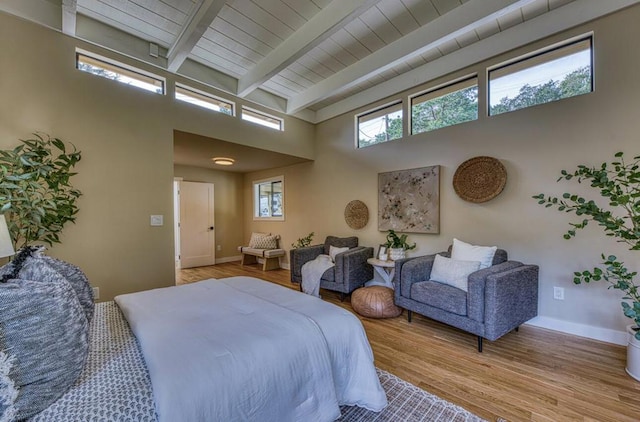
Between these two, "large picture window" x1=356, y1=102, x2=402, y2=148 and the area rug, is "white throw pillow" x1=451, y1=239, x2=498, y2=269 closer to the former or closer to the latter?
the area rug

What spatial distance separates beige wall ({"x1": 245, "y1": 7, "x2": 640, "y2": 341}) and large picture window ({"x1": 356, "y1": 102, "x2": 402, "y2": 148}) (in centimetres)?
24

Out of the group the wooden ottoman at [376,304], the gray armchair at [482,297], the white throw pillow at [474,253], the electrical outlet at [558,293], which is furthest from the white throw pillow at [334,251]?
the electrical outlet at [558,293]

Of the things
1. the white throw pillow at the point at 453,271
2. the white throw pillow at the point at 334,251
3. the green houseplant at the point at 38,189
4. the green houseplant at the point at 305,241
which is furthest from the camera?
the green houseplant at the point at 305,241

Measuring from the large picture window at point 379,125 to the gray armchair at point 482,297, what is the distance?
211 cm

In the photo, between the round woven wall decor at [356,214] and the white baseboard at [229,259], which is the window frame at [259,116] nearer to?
the round woven wall decor at [356,214]

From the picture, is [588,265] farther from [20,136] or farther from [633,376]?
[20,136]

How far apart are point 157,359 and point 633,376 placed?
3.09 m

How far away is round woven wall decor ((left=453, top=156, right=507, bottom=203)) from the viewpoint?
2.99 metres

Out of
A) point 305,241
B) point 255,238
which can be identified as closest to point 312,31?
point 305,241

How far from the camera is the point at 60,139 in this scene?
2.61m

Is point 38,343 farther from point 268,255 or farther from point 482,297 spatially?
point 268,255

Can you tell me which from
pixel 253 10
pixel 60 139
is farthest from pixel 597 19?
pixel 60 139

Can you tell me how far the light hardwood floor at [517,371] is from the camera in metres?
1.67

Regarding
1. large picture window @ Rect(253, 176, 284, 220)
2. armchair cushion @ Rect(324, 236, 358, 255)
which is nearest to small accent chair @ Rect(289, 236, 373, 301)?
armchair cushion @ Rect(324, 236, 358, 255)
